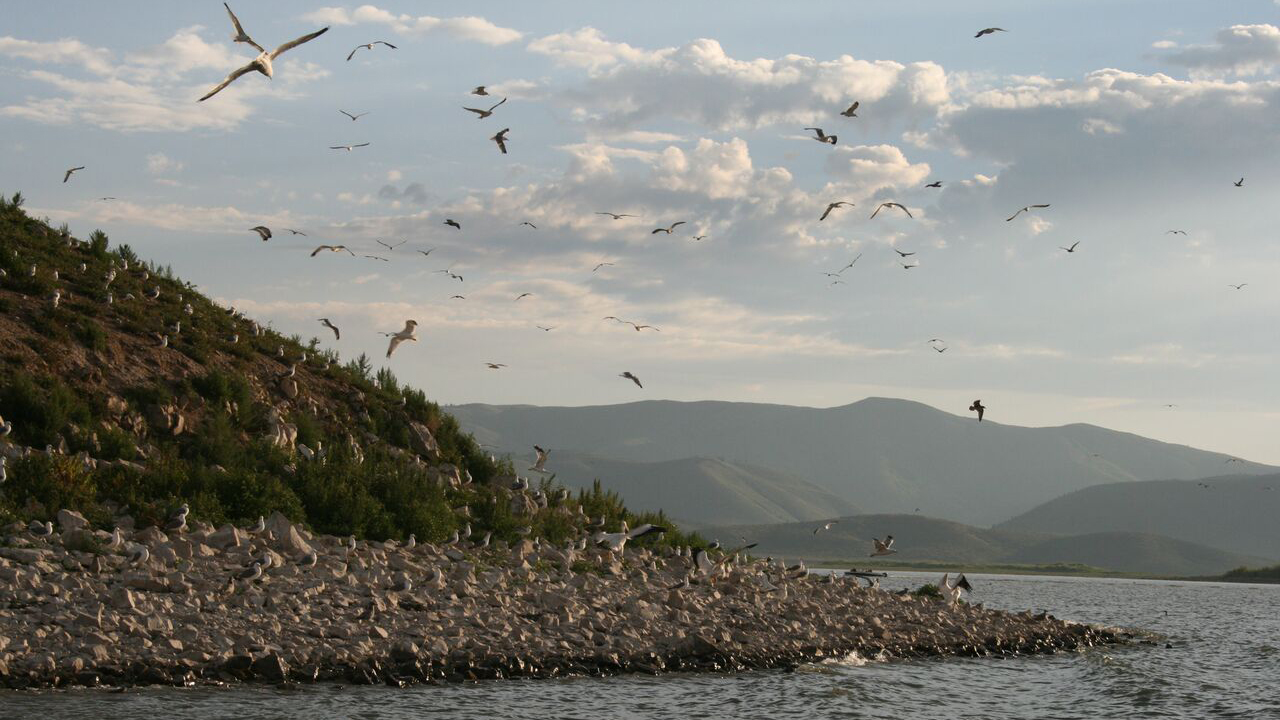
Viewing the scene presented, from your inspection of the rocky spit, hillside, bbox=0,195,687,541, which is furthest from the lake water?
hillside, bbox=0,195,687,541

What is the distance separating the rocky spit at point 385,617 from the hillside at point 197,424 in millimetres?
1735

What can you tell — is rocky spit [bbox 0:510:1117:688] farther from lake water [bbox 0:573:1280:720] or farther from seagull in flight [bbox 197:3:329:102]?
seagull in flight [bbox 197:3:329:102]

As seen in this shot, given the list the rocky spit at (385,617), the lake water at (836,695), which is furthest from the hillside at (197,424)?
the lake water at (836,695)

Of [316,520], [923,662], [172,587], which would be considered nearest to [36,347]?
[316,520]

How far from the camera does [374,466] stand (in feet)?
114

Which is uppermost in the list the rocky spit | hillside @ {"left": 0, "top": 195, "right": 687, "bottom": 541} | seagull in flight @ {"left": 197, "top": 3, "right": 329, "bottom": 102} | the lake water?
seagull in flight @ {"left": 197, "top": 3, "right": 329, "bottom": 102}

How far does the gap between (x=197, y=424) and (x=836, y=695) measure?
1834cm

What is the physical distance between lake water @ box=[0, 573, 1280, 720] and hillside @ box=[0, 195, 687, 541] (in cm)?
927

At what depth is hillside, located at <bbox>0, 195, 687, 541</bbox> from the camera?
29.5m

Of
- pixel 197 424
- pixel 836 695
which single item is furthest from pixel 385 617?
Answer: pixel 197 424

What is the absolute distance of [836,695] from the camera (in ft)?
81.9

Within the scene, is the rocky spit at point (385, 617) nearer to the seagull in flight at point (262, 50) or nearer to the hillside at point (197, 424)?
the hillside at point (197, 424)

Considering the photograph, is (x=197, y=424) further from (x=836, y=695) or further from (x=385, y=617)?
(x=836, y=695)

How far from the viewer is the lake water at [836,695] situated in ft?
64.1
